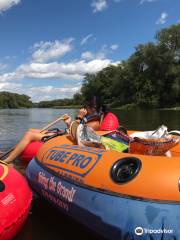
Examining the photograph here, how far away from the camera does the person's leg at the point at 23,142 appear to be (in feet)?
18.7

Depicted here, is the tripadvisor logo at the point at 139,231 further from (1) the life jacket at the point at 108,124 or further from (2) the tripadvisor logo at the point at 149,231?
(1) the life jacket at the point at 108,124

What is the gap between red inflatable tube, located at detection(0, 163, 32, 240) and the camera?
3.13 meters

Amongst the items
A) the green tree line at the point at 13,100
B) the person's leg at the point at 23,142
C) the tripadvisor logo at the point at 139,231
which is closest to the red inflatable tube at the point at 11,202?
the tripadvisor logo at the point at 139,231

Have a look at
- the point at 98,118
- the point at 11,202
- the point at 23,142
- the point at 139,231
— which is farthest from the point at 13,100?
the point at 139,231

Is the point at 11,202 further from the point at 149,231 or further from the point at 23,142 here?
the point at 23,142

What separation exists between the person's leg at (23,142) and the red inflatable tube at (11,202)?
78.6 inches

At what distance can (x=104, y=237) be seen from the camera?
10.6ft

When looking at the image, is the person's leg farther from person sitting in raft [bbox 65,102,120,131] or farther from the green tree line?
the green tree line

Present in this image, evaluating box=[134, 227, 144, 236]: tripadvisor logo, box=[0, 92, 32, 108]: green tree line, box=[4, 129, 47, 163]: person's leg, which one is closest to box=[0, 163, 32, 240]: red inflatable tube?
box=[134, 227, 144, 236]: tripadvisor logo

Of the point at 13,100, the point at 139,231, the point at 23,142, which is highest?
the point at 23,142

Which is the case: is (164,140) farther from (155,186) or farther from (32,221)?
(32,221)

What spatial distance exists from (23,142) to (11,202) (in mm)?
2736

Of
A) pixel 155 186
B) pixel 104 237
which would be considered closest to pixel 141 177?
pixel 155 186

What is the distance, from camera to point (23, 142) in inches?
234
